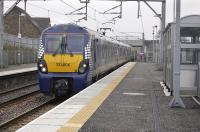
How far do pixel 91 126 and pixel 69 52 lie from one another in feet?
28.7

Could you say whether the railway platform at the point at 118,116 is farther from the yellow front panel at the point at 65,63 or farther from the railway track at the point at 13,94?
the railway track at the point at 13,94

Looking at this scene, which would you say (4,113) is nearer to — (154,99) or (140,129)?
(154,99)

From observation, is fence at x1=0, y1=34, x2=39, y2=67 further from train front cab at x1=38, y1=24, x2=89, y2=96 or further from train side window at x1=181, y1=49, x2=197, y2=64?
train side window at x1=181, y1=49, x2=197, y2=64

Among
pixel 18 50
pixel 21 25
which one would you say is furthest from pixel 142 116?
pixel 21 25

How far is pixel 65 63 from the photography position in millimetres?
17906

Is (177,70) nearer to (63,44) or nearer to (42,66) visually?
(63,44)

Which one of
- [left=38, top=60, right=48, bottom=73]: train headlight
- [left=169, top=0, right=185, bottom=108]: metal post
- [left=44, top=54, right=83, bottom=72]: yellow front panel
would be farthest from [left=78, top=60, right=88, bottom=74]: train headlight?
[left=169, top=0, right=185, bottom=108]: metal post

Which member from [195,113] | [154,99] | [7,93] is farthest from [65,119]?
[7,93]

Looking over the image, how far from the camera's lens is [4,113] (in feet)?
48.9

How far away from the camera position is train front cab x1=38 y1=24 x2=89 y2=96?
699 inches

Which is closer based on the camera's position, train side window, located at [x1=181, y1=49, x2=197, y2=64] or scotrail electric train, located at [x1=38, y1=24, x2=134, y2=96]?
train side window, located at [x1=181, y1=49, x2=197, y2=64]

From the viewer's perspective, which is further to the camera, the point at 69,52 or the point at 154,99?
the point at 69,52

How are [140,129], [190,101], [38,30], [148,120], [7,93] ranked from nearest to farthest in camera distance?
[140,129]
[148,120]
[190,101]
[7,93]
[38,30]

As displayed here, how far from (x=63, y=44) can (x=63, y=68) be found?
95 cm
